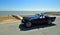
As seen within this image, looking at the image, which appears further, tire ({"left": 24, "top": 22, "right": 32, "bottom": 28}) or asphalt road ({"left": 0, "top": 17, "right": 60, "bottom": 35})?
tire ({"left": 24, "top": 22, "right": 32, "bottom": 28})

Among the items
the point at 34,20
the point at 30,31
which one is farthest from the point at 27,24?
the point at 30,31

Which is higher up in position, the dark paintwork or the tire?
the dark paintwork

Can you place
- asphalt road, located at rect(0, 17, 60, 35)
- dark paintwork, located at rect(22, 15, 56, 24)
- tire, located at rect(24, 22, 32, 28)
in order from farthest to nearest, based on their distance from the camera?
dark paintwork, located at rect(22, 15, 56, 24) → tire, located at rect(24, 22, 32, 28) → asphalt road, located at rect(0, 17, 60, 35)

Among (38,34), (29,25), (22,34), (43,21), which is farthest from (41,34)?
(43,21)

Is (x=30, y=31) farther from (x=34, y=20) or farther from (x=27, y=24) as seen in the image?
Result: (x=34, y=20)

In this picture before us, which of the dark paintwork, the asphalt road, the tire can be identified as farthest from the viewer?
the dark paintwork

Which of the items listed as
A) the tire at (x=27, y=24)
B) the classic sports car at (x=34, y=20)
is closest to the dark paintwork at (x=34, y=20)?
the classic sports car at (x=34, y=20)

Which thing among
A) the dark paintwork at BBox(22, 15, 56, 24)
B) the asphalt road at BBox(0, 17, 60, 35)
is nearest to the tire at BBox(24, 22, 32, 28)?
the dark paintwork at BBox(22, 15, 56, 24)

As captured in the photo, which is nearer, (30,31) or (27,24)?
(30,31)

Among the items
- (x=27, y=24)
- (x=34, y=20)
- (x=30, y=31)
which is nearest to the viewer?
(x=30, y=31)

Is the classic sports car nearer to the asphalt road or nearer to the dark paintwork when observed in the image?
the dark paintwork

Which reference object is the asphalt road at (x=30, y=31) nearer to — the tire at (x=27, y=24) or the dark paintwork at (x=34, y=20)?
the tire at (x=27, y=24)

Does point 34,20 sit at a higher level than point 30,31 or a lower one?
higher

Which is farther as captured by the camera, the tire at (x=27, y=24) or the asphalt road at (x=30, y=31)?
the tire at (x=27, y=24)
